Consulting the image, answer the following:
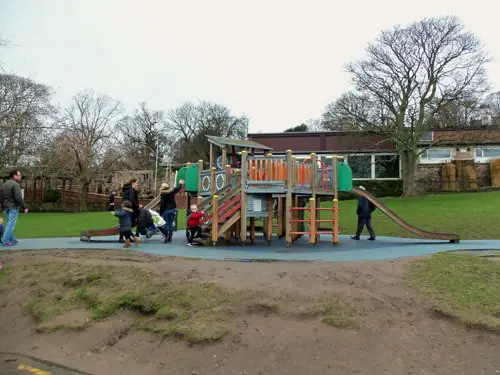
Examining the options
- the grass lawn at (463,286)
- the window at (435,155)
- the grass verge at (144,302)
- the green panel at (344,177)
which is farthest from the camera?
the window at (435,155)

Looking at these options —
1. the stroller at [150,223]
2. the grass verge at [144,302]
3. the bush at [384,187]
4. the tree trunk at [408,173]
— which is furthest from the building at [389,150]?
the grass verge at [144,302]

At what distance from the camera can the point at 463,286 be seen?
811cm

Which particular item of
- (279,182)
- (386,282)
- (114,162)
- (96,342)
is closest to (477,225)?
(279,182)

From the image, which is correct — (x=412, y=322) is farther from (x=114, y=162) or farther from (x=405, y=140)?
(x=114, y=162)

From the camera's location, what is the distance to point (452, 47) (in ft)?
121

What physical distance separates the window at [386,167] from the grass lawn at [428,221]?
9.87 m

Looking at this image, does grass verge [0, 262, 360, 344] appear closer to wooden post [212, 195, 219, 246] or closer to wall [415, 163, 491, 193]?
wooden post [212, 195, 219, 246]

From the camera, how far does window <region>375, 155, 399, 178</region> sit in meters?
44.3

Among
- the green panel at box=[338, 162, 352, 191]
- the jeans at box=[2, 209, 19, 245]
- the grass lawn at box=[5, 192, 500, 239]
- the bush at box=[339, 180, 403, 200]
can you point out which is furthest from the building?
the jeans at box=[2, 209, 19, 245]

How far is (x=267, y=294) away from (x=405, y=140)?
32620 millimetres

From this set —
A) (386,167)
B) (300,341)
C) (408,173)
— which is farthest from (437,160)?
(300,341)

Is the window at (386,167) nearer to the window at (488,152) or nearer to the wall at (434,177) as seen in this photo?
the wall at (434,177)

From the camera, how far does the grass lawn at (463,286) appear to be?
704 centimetres

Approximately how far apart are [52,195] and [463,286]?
48300mm
